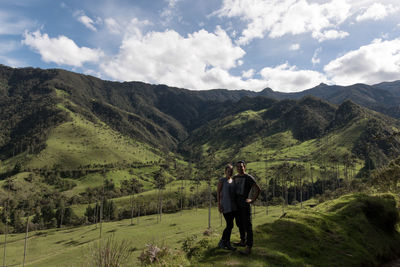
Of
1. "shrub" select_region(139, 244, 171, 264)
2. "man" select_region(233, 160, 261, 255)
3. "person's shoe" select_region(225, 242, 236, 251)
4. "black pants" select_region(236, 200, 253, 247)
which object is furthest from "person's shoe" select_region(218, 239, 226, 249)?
"shrub" select_region(139, 244, 171, 264)

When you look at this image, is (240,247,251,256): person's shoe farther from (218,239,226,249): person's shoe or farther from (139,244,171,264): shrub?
(139,244,171,264): shrub

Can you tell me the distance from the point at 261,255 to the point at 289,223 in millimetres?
6102

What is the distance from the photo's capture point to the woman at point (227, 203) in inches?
479

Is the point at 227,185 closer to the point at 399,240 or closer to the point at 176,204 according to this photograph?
the point at 399,240

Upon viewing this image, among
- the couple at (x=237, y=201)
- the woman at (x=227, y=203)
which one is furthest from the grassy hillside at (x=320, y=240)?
the couple at (x=237, y=201)

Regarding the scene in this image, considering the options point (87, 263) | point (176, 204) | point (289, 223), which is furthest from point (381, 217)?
point (176, 204)

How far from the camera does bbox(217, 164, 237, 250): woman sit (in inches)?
479

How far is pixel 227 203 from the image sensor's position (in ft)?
40.1

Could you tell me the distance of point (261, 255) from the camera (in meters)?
11.8

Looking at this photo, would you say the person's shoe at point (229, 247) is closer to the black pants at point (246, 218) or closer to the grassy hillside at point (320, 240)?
the grassy hillside at point (320, 240)

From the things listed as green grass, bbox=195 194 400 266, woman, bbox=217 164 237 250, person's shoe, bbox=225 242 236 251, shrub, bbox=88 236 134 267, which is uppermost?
woman, bbox=217 164 237 250

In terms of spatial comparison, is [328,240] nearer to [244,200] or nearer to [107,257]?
[244,200]

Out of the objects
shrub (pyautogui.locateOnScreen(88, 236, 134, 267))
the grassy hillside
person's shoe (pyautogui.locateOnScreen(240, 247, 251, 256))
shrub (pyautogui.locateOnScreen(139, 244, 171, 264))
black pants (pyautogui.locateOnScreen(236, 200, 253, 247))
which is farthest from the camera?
black pants (pyautogui.locateOnScreen(236, 200, 253, 247))

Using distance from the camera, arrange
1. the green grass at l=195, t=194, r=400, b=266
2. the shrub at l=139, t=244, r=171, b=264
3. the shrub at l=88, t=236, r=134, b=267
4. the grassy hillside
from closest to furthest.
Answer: the shrub at l=88, t=236, r=134, b=267 < the shrub at l=139, t=244, r=171, b=264 < the grassy hillside < the green grass at l=195, t=194, r=400, b=266
